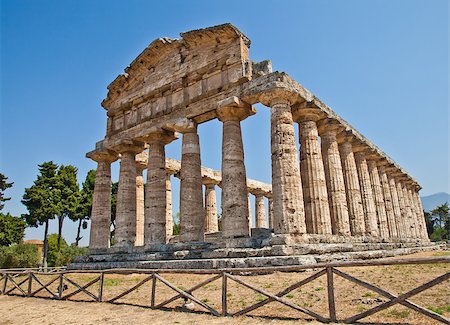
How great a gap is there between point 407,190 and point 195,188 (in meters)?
27.3

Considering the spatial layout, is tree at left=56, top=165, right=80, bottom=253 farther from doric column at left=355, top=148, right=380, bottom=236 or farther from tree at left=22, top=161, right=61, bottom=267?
doric column at left=355, top=148, right=380, bottom=236

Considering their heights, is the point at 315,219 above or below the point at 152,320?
above

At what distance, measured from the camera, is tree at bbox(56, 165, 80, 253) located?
40500 mm

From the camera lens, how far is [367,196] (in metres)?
23.2

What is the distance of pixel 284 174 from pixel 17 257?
36271mm

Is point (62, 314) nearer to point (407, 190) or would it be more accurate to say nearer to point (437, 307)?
point (437, 307)

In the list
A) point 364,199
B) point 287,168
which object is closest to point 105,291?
point 287,168

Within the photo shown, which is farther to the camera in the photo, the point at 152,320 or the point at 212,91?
the point at 212,91

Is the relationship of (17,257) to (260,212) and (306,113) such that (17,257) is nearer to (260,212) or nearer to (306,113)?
(260,212)

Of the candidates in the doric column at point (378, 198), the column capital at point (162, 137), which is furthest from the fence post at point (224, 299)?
the doric column at point (378, 198)

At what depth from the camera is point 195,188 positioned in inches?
720

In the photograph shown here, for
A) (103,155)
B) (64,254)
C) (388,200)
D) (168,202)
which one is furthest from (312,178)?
(64,254)

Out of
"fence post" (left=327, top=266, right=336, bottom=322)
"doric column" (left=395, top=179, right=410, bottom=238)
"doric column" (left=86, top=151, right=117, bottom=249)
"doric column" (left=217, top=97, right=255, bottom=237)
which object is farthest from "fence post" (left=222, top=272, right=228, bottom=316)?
"doric column" (left=395, top=179, right=410, bottom=238)

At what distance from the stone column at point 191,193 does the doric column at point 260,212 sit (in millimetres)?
18874
